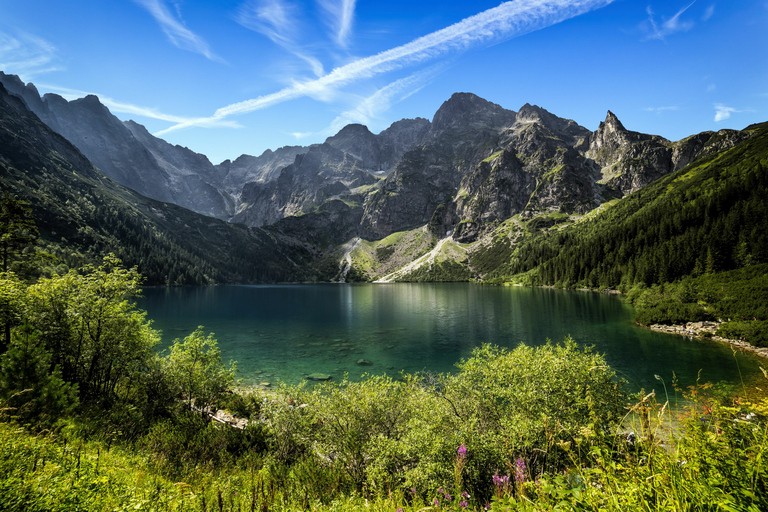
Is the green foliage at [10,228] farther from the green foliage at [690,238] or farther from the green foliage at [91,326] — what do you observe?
the green foliage at [690,238]

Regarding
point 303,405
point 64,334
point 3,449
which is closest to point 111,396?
point 64,334

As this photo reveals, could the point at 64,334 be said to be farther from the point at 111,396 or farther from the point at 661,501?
the point at 661,501

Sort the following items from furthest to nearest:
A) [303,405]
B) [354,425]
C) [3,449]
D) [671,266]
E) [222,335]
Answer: [671,266] → [222,335] → [303,405] → [354,425] → [3,449]

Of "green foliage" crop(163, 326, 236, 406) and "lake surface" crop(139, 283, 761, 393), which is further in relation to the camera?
"lake surface" crop(139, 283, 761, 393)

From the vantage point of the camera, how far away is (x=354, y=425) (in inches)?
571

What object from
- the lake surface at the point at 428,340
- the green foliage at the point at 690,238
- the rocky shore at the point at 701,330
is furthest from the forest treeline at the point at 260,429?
the green foliage at the point at 690,238

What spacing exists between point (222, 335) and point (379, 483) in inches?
2514

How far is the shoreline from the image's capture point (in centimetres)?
4163

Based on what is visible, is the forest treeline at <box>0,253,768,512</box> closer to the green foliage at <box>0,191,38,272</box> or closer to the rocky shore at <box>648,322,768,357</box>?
the green foliage at <box>0,191,38,272</box>

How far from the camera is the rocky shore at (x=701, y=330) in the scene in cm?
4225

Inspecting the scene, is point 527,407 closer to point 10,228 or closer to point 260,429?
point 260,429

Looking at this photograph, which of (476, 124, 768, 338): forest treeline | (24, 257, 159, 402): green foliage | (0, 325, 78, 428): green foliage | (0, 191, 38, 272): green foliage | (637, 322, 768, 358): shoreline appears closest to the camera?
(0, 325, 78, 428): green foliage

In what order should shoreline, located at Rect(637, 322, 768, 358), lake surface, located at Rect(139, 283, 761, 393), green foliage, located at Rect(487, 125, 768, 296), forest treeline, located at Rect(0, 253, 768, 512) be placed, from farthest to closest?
green foliage, located at Rect(487, 125, 768, 296)
shoreline, located at Rect(637, 322, 768, 358)
lake surface, located at Rect(139, 283, 761, 393)
forest treeline, located at Rect(0, 253, 768, 512)

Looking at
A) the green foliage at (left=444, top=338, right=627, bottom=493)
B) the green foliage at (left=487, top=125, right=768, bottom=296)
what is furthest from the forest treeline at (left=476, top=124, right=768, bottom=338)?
the green foliage at (left=444, top=338, right=627, bottom=493)
